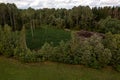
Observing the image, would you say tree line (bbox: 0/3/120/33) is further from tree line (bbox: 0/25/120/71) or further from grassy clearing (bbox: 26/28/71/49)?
tree line (bbox: 0/25/120/71)

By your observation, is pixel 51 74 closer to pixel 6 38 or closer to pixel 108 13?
pixel 6 38

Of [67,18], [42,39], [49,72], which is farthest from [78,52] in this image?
[67,18]

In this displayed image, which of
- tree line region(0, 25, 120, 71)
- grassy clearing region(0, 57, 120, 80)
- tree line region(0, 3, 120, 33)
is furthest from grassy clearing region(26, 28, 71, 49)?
tree line region(0, 3, 120, 33)

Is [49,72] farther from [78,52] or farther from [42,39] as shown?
[42,39]

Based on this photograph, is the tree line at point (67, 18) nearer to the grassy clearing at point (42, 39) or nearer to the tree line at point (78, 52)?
the grassy clearing at point (42, 39)

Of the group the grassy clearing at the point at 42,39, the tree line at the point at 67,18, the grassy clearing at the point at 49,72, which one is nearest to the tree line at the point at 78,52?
the grassy clearing at the point at 49,72

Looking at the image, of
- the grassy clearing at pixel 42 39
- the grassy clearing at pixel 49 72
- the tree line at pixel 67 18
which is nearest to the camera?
the grassy clearing at pixel 49 72

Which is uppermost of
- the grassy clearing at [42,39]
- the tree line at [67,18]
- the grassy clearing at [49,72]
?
the tree line at [67,18]
